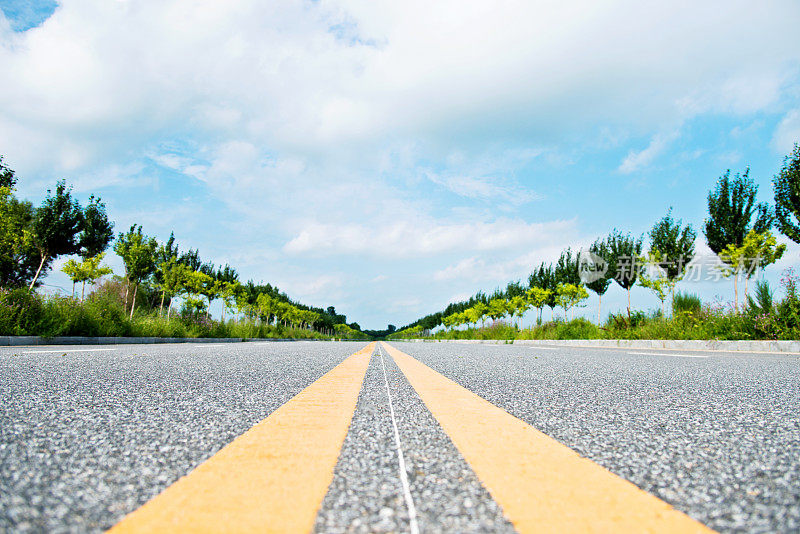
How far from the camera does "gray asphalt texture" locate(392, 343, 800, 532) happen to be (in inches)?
36.5

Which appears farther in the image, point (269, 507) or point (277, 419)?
point (277, 419)

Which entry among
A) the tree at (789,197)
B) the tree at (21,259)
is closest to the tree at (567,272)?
the tree at (789,197)

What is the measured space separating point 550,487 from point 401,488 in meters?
0.36

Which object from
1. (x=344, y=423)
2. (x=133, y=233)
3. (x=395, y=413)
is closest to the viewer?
(x=344, y=423)

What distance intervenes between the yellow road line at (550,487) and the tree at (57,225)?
33296 millimetres

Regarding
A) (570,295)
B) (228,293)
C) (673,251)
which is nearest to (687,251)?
(673,251)

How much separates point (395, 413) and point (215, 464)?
90 centimetres

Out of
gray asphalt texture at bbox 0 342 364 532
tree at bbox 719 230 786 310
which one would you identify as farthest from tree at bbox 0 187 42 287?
tree at bbox 719 230 786 310

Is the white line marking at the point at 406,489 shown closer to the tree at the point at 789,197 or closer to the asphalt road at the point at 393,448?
the asphalt road at the point at 393,448

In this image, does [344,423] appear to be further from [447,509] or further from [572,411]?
[572,411]


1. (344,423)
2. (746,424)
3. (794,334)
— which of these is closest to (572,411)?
(746,424)

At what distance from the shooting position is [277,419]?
1.69m

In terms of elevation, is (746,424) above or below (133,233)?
below

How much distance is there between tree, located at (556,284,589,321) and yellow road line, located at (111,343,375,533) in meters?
34.7
